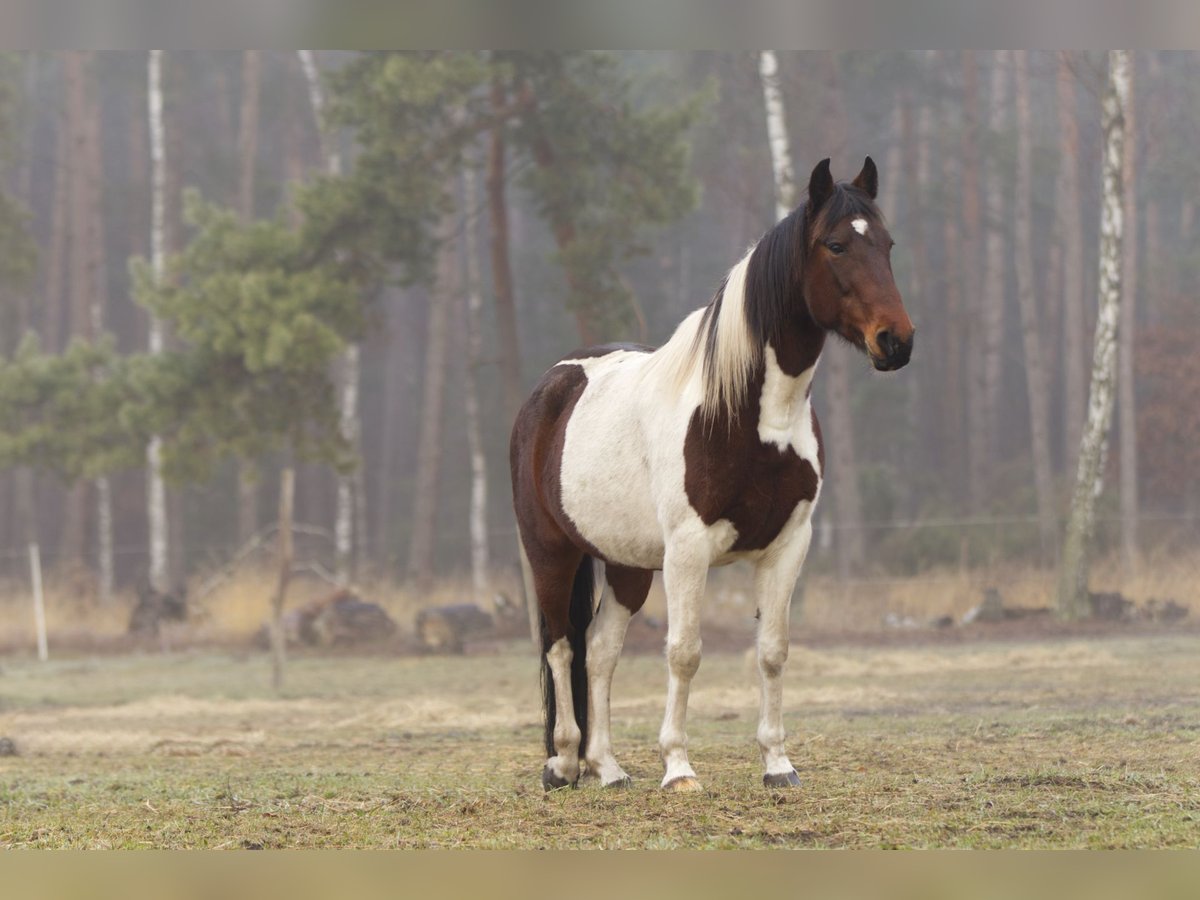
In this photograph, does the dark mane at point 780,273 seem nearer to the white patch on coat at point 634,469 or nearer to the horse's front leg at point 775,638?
the white patch on coat at point 634,469

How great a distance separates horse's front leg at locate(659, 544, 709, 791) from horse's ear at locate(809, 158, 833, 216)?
1.29 m

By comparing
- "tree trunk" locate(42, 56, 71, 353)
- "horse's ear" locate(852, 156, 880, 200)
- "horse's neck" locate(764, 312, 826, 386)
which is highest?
"tree trunk" locate(42, 56, 71, 353)

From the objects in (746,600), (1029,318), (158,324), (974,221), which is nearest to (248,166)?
(158,324)

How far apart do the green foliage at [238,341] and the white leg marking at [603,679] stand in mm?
11005

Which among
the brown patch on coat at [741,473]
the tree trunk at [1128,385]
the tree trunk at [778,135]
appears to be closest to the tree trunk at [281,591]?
the tree trunk at [778,135]

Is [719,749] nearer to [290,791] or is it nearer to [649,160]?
[290,791]

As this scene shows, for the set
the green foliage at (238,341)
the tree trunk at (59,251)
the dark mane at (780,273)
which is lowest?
the dark mane at (780,273)

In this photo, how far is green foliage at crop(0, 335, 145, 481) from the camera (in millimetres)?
17406

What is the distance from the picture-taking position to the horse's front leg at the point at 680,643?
522cm

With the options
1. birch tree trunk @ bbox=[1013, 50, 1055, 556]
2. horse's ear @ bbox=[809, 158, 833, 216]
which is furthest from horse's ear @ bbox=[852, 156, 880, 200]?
birch tree trunk @ bbox=[1013, 50, 1055, 556]

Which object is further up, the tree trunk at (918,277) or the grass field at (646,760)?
the tree trunk at (918,277)

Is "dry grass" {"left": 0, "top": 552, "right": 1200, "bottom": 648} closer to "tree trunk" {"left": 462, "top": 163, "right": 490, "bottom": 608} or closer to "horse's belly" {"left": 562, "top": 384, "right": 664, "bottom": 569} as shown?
"tree trunk" {"left": 462, "top": 163, "right": 490, "bottom": 608}

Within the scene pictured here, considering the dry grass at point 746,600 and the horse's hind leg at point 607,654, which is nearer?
the horse's hind leg at point 607,654

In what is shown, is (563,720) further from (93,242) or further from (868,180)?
(93,242)
